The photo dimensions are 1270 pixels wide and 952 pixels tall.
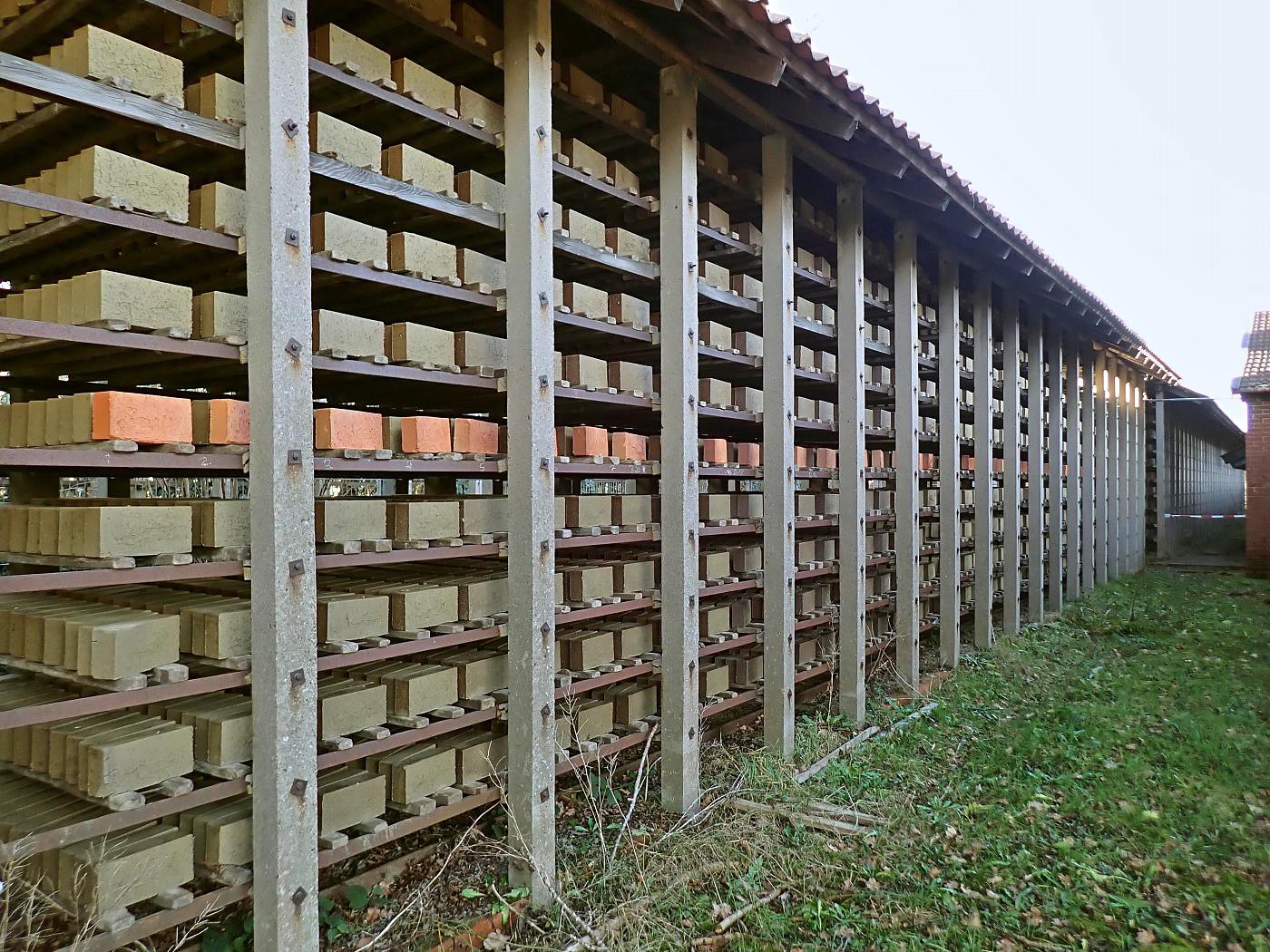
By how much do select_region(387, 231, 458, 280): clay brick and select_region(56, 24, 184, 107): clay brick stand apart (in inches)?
40.2

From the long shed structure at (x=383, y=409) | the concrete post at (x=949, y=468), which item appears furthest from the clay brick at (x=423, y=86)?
the concrete post at (x=949, y=468)

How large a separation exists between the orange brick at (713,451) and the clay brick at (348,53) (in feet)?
10.2

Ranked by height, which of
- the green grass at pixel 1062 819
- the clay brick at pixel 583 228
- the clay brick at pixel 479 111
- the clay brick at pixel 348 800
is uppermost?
the clay brick at pixel 479 111

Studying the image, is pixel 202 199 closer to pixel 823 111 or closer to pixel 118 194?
pixel 118 194

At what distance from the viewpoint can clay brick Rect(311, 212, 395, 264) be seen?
141 inches

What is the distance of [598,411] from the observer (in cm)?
604

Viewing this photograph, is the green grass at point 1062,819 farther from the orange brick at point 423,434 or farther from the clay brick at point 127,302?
the clay brick at point 127,302

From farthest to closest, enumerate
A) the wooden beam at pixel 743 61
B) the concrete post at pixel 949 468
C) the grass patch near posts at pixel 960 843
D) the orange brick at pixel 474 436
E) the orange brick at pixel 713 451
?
the concrete post at pixel 949 468 < the orange brick at pixel 713 451 < the wooden beam at pixel 743 61 < the orange brick at pixel 474 436 < the grass patch near posts at pixel 960 843

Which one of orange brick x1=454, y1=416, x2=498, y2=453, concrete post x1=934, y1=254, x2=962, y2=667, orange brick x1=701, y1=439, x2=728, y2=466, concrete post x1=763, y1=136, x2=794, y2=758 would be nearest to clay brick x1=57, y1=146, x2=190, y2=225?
orange brick x1=454, y1=416, x2=498, y2=453

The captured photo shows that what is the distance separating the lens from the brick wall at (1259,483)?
1728cm

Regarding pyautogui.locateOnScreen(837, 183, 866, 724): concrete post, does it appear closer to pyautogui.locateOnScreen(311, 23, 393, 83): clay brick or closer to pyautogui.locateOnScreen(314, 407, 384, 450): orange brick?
pyautogui.locateOnScreen(311, 23, 393, 83): clay brick

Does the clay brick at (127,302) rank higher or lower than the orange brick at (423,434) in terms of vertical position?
higher

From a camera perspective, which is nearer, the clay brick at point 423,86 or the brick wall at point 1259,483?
the clay brick at point 423,86

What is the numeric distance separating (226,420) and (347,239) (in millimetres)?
1008
